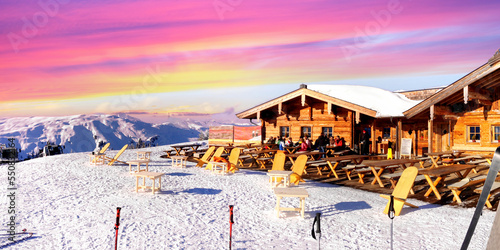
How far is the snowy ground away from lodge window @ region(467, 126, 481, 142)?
976cm

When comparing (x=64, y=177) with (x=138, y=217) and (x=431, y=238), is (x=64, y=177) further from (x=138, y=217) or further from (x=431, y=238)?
(x=431, y=238)

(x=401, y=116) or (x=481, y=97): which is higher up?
(x=481, y=97)

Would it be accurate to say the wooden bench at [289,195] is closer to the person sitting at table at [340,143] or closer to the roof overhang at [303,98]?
the person sitting at table at [340,143]

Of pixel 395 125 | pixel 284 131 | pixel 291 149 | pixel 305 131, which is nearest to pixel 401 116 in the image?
pixel 395 125

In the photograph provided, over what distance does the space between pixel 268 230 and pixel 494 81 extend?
44.1ft

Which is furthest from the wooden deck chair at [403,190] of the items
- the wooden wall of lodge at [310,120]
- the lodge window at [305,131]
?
the lodge window at [305,131]

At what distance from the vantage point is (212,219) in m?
6.90

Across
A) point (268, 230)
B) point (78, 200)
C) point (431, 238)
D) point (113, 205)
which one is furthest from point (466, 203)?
point (78, 200)

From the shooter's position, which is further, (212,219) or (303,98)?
(303,98)

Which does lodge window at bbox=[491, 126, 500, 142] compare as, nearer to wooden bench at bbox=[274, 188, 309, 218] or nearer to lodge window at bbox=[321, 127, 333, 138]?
lodge window at bbox=[321, 127, 333, 138]

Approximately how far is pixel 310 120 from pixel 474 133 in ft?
26.3

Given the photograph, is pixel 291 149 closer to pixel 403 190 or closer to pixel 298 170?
pixel 298 170

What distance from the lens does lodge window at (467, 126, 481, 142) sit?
16.4m

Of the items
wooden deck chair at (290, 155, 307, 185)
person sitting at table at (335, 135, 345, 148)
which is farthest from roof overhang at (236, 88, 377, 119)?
wooden deck chair at (290, 155, 307, 185)
